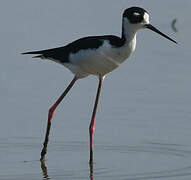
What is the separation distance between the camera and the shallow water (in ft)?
34.0

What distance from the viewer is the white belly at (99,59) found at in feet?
33.4

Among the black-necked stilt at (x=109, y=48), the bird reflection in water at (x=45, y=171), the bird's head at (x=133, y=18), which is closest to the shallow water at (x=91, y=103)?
the bird reflection in water at (x=45, y=171)

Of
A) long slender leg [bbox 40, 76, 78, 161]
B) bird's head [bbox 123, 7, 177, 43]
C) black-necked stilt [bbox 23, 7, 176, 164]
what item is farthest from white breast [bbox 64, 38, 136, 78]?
long slender leg [bbox 40, 76, 78, 161]

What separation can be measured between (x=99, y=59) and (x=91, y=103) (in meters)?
1.81

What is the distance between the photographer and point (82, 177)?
A: 9.92 meters

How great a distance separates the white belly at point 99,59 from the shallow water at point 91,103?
0.92 meters

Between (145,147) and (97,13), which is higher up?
(97,13)

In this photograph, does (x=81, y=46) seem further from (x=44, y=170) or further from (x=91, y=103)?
(x=91, y=103)

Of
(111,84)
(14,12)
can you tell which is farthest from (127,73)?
(14,12)

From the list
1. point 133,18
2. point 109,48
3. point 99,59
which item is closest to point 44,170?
point 99,59

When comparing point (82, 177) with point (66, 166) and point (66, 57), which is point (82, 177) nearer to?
point (66, 166)

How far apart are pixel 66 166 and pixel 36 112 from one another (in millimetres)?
1593

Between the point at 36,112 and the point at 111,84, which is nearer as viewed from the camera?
the point at 36,112

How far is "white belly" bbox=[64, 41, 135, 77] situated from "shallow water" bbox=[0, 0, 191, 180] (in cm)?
92
